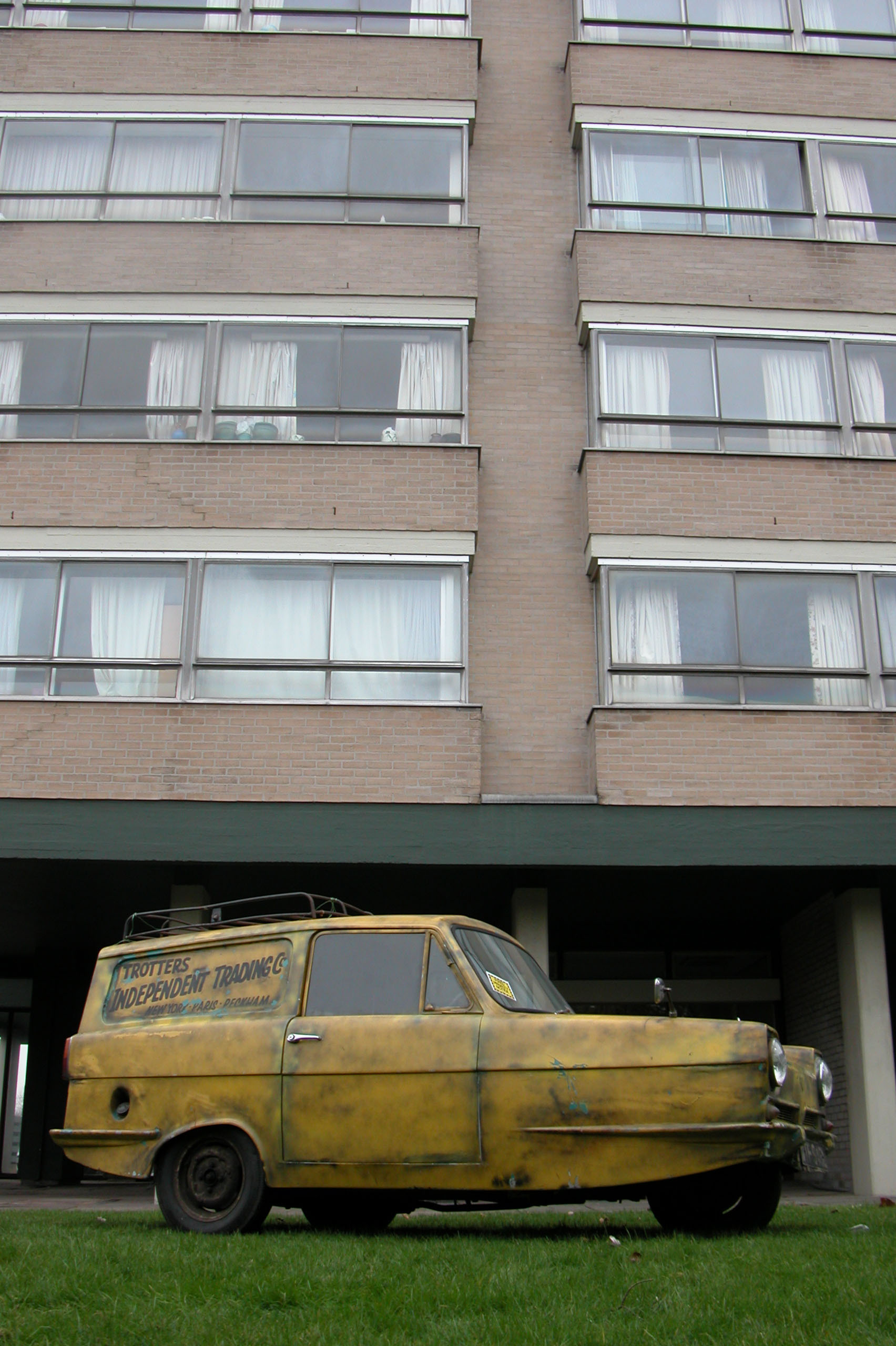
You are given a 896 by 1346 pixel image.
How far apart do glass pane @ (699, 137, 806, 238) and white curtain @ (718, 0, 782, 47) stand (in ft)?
5.17

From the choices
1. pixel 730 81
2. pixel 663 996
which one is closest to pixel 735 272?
pixel 730 81

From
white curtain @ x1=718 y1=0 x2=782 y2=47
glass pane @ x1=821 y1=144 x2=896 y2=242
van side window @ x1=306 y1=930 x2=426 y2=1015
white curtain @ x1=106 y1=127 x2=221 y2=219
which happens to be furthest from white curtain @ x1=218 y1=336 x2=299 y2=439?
van side window @ x1=306 y1=930 x2=426 y2=1015

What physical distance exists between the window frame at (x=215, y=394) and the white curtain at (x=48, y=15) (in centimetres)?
447

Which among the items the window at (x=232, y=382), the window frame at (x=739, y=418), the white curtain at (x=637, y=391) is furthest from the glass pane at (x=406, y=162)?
the white curtain at (x=637, y=391)

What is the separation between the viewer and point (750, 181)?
Result: 16141mm

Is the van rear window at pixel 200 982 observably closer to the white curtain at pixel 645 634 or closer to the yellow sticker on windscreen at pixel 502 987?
the yellow sticker on windscreen at pixel 502 987

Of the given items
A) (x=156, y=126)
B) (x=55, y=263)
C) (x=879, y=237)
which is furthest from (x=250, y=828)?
(x=879, y=237)

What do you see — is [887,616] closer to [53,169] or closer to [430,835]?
[430,835]

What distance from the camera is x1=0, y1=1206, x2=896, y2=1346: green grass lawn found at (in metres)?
4.64

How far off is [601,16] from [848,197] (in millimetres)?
3925

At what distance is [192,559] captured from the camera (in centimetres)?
1366

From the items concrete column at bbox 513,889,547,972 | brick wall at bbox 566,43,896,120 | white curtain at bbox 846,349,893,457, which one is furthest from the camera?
brick wall at bbox 566,43,896,120

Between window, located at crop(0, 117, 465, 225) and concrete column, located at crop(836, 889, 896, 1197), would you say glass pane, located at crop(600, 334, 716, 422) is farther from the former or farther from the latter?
concrete column, located at crop(836, 889, 896, 1197)

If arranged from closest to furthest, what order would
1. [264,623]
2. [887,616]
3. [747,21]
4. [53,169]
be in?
[264,623] → [887,616] → [53,169] → [747,21]
